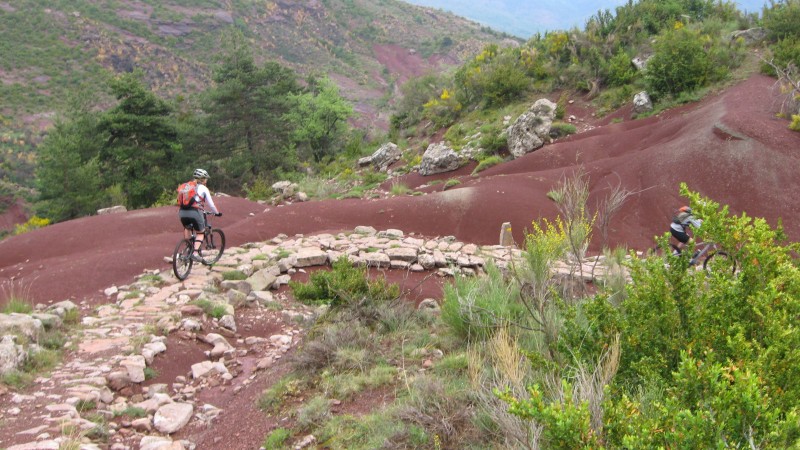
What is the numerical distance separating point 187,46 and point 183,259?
56.4m

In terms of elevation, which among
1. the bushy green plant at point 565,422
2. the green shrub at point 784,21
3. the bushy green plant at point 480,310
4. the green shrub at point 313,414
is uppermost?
the green shrub at point 784,21

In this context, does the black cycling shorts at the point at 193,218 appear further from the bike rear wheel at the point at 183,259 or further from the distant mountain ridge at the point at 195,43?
the distant mountain ridge at the point at 195,43

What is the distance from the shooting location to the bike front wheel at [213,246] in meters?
8.83

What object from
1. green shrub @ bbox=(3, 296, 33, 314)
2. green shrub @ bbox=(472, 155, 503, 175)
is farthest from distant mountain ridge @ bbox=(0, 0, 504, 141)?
green shrub @ bbox=(3, 296, 33, 314)

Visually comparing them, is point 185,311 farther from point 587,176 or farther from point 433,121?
point 433,121

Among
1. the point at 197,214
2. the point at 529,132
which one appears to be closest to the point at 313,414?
the point at 197,214

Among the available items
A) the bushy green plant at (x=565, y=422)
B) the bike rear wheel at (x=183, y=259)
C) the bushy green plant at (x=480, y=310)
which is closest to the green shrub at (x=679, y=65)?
→ the bushy green plant at (x=480, y=310)

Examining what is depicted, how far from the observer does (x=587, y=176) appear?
13.3 meters

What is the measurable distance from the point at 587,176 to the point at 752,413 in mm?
11942

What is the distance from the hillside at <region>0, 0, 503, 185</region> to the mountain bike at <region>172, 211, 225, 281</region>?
25756 millimetres

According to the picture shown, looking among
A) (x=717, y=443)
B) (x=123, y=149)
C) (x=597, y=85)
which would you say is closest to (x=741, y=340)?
(x=717, y=443)

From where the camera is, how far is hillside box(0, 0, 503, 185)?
135ft

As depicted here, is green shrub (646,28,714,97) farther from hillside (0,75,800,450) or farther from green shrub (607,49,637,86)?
hillside (0,75,800,450)

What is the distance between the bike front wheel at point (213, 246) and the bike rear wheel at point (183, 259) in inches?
15.4
